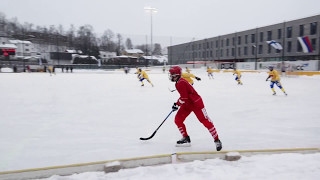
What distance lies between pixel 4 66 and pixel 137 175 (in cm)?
3675

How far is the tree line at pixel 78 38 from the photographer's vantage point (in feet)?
124

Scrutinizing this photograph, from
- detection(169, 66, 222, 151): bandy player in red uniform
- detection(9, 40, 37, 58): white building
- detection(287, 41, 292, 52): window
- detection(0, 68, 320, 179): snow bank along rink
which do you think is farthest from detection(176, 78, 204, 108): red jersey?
detection(9, 40, 37, 58): white building

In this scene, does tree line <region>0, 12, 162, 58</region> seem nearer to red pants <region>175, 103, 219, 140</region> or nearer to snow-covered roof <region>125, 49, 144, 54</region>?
snow-covered roof <region>125, 49, 144, 54</region>

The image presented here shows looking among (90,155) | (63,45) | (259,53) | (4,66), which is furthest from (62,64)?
(90,155)

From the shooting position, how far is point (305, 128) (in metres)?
4.67

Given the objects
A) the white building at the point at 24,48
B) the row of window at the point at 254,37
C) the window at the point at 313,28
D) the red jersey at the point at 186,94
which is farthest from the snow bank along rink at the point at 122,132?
the white building at the point at 24,48

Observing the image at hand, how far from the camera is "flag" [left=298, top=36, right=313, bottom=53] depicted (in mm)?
34219

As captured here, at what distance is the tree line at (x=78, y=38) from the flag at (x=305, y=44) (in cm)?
2186

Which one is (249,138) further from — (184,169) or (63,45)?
(63,45)

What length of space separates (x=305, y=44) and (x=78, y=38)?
4026 cm

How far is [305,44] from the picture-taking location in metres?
34.5

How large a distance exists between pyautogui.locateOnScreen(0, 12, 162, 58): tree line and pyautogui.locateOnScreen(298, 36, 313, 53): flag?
2186cm

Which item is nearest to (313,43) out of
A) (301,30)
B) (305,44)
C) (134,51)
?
(305,44)

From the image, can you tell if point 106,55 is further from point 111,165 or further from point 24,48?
point 111,165
